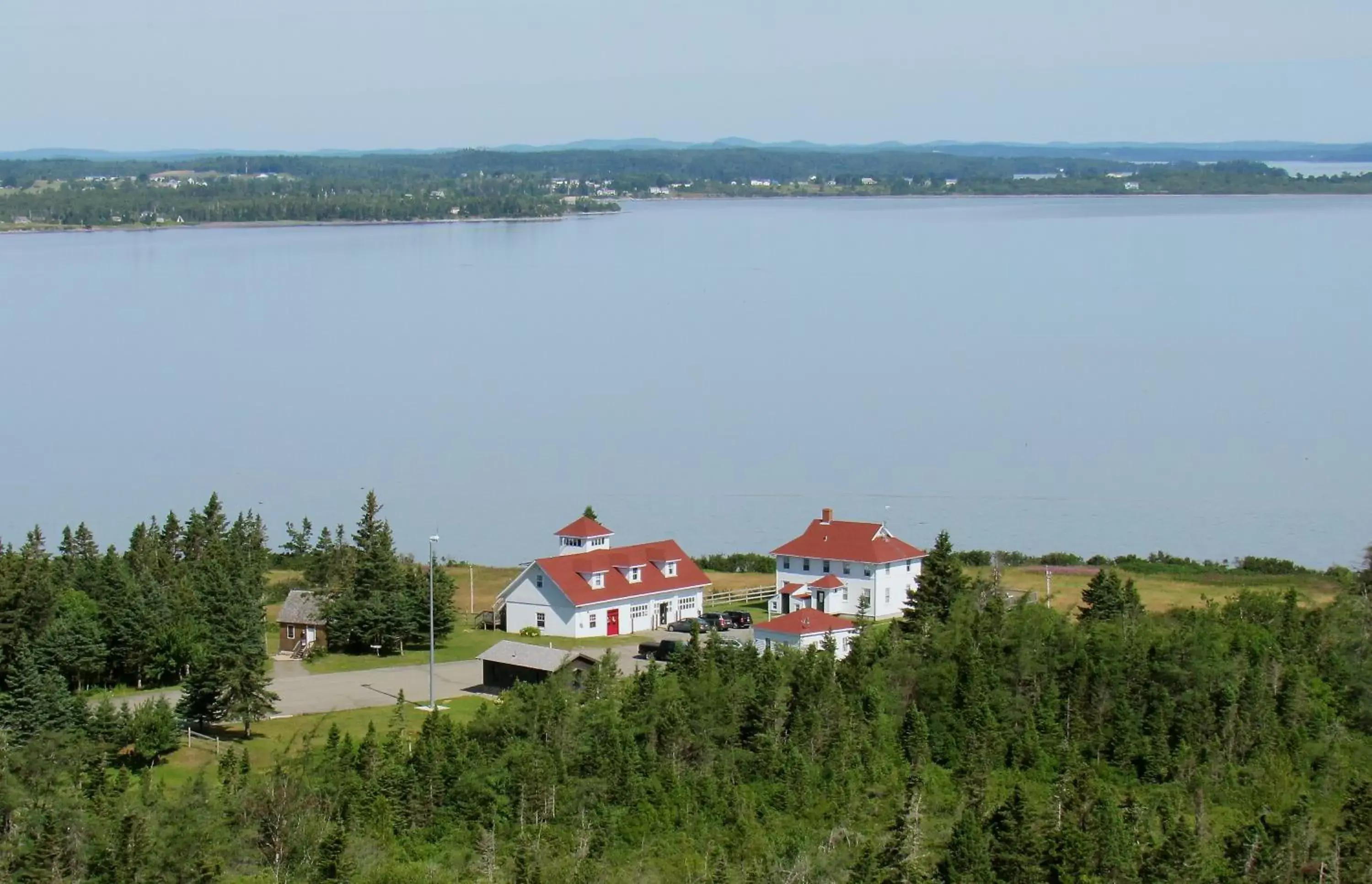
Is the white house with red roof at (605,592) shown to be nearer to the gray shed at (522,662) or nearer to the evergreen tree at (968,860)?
the gray shed at (522,662)

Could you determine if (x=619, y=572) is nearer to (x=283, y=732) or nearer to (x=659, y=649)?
(x=659, y=649)

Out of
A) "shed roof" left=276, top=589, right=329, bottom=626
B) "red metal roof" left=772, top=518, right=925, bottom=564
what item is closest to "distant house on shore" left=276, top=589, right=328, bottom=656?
"shed roof" left=276, top=589, right=329, bottom=626

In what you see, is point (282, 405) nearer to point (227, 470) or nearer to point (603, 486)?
point (227, 470)

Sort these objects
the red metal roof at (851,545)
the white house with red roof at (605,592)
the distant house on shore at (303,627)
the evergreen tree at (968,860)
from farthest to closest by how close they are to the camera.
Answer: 1. the red metal roof at (851,545)
2. the white house with red roof at (605,592)
3. the distant house on shore at (303,627)
4. the evergreen tree at (968,860)

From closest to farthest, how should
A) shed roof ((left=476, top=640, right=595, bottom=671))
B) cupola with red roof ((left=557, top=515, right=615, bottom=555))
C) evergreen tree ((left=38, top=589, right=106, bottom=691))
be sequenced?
evergreen tree ((left=38, top=589, right=106, bottom=691)) → shed roof ((left=476, top=640, right=595, bottom=671)) → cupola with red roof ((left=557, top=515, right=615, bottom=555))

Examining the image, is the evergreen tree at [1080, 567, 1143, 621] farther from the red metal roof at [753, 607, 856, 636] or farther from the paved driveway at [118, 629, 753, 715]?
the paved driveway at [118, 629, 753, 715]

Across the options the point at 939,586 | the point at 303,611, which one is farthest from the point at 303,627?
the point at 939,586

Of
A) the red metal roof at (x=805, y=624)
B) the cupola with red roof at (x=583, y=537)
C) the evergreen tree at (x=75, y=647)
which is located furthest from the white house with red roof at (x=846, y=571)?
the evergreen tree at (x=75, y=647)
